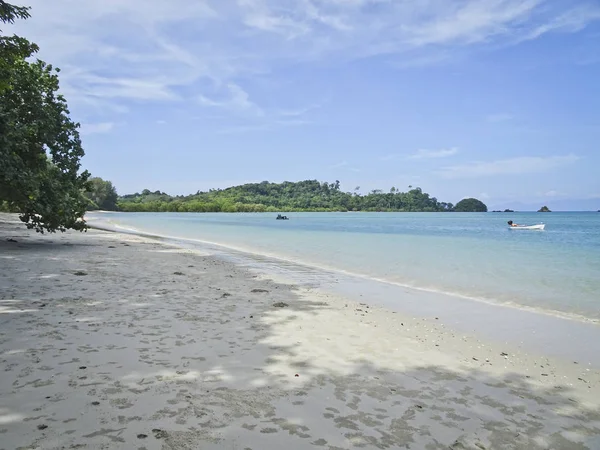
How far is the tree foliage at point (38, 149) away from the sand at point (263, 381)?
796 centimetres

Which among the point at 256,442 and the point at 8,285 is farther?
the point at 8,285

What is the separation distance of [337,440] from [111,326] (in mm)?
4593

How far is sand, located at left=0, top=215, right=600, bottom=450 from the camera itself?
362cm

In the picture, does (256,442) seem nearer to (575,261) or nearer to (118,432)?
(118,432)

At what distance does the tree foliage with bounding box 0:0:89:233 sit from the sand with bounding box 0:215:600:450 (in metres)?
7.96

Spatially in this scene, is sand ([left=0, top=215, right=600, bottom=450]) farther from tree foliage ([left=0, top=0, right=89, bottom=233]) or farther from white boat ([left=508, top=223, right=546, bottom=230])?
white boat ([left=508, top=223, right=546, bottom=230])

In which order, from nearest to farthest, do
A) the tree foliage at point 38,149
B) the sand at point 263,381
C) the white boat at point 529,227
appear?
the sand at point 263,381, the tree foliage at point 38,149, the white boat at point 529,227

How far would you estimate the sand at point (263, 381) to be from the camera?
11.9 ft

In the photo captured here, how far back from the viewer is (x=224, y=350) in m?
5.84

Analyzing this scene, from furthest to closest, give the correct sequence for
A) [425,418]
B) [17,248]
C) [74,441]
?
[17,248] → [425,418] → [74,441]

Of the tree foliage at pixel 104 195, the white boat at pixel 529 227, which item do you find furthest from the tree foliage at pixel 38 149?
the tree foliage at pixel 104 195

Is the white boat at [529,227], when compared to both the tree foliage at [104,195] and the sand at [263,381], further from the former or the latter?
→ the tree foliage at [104,195]

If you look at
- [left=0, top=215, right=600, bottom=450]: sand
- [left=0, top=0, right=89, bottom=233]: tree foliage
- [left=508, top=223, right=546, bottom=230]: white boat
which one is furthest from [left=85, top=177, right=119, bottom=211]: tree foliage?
[left=0, top=215, right=600, bottom=450]: sand

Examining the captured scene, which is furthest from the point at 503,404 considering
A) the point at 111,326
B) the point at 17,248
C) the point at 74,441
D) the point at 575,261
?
the point at 575,261
